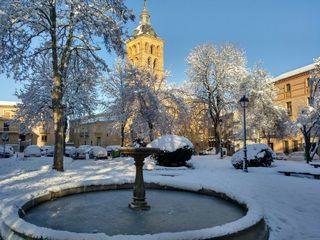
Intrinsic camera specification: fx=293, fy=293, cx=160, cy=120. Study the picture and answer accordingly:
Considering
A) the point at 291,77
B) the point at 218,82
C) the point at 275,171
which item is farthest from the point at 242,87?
the point at 275,171

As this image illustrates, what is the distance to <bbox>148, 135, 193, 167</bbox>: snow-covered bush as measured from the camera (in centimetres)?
1733

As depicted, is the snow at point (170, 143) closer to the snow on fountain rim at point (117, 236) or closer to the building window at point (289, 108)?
the snow on fountain rim at point (117, 236)

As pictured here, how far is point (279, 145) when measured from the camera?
44781mm

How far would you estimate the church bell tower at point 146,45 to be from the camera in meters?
75.7

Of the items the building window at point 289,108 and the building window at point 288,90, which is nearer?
the building window at point 289,108

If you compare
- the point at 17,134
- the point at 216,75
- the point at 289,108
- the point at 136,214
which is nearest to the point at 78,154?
the point at 216,75

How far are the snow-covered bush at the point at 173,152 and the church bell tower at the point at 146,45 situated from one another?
58.5 meters

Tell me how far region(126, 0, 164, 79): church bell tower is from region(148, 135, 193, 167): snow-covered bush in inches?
2302

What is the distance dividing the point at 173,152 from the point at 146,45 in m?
63.7

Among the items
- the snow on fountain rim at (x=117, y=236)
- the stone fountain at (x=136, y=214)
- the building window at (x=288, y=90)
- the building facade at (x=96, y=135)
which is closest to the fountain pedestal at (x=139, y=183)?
the stone fountain at (x=136, y=214)

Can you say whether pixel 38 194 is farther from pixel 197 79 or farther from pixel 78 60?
pixel 197 79

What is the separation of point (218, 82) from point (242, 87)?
134 inches

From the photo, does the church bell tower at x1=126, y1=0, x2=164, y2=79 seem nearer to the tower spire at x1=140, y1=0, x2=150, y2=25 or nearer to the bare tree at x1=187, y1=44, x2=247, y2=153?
the tower spire at x1=140, y1=0, x2=150, y2=25

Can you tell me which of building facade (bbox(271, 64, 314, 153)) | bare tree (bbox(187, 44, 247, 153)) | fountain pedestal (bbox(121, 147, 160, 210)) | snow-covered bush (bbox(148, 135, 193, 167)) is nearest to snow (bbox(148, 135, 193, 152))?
snow-covered bush (bbox(148, 135, 193, 167))
